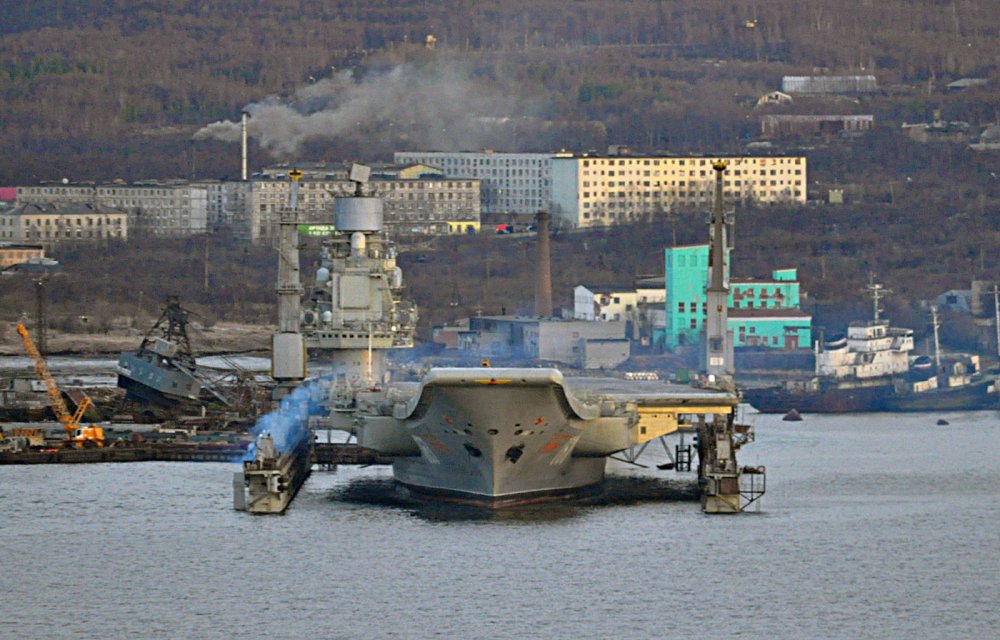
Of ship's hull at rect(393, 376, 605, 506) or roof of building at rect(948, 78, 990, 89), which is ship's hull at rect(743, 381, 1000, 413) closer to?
ship's hull at rect(393, 376, 605, 506)

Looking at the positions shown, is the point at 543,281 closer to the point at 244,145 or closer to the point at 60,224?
the point at 60,224

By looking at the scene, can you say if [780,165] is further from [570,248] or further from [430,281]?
[430,281]

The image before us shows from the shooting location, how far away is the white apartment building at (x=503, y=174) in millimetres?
161000

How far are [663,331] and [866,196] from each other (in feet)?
157

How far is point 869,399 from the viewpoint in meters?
101

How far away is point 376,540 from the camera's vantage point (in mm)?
57406

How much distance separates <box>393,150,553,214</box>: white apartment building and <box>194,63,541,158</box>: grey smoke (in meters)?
6.43

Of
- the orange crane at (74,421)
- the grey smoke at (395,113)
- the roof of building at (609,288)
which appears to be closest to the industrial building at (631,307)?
the roof of building at (609,288)

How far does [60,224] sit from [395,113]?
1347 inches

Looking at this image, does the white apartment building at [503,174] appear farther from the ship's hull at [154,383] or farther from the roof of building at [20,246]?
the ship's hull at [154,383]

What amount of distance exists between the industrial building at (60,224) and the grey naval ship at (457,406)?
7569 cm

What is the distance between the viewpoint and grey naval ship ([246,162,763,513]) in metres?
60.5

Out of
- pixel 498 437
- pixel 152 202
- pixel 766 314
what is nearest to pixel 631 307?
pixel 766 314

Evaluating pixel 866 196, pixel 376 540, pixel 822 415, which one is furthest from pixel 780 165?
pixel 376 540
